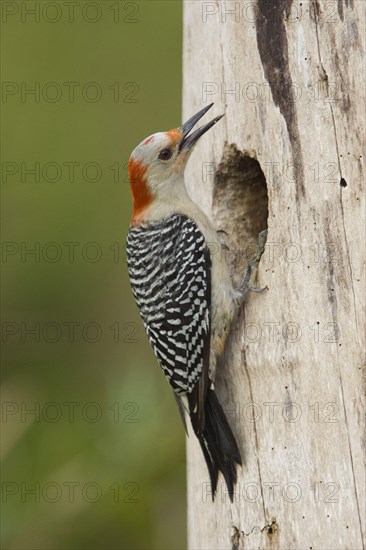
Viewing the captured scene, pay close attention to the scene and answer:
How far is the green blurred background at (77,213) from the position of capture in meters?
4.89

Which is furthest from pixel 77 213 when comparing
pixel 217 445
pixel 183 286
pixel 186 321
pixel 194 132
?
pixel 217 445

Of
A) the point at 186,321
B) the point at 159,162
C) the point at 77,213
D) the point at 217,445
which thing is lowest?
the point at 217,445

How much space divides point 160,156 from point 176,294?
79 centimetres

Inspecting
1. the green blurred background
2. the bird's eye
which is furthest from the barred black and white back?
the green blurred background

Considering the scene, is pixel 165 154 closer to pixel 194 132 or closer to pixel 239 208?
pixel 194 132

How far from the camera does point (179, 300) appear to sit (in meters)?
3.94

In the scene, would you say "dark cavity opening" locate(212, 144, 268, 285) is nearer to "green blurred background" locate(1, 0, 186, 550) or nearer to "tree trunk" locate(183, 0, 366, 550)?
"tree trunk" locate(183, 0, 366, 550)

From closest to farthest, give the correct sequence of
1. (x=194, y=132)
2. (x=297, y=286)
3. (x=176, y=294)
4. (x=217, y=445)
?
1. (x=297, y=286)
2. (x=217, y=445)
3. (x=176, y=294)
4. (x=194, y=132)

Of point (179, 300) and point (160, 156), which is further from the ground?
point (160, 156)

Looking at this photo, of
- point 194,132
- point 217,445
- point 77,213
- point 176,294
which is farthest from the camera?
point 77,213

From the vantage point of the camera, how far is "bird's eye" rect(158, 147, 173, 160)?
433 cm

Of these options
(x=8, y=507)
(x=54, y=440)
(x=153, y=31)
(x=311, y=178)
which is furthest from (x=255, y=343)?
(x=153, y=31)

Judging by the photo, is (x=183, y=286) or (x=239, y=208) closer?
(x=183, y=286)

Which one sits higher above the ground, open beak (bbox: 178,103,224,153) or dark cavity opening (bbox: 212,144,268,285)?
open beak (bbox: 178,103,224,153)
